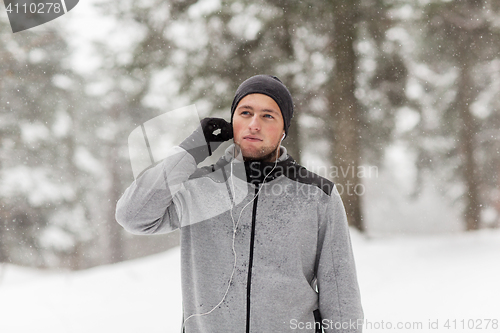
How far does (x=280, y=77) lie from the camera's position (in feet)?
19.3

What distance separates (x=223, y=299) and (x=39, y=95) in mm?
8112

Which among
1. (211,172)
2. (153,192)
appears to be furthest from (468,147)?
(153,192)

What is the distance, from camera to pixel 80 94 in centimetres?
764

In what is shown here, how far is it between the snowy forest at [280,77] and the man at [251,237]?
171 inches

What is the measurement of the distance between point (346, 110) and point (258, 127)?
4672 mm

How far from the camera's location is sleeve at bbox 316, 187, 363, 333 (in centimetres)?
139

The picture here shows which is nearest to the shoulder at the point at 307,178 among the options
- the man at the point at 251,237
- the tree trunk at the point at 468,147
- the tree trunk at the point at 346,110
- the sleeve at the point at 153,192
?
the man at the point at 251,237

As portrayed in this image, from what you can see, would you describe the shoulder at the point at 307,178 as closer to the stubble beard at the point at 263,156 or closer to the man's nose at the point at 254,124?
the stubble beard at the point at 263,156

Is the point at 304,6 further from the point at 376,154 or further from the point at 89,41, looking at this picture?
the point at 89,41

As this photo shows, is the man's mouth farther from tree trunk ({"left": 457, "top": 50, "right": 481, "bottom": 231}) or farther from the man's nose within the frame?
tree trunk ({"left": 457, "top": 50, "right": 481, "bottom": 231})

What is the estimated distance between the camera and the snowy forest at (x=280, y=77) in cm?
585

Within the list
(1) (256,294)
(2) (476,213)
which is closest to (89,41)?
(1) (256,294)

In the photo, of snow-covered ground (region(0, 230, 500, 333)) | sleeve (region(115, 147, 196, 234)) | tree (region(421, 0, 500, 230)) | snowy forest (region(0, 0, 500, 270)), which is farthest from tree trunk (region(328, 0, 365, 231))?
sleeve (region(115, 147, 196, 234))

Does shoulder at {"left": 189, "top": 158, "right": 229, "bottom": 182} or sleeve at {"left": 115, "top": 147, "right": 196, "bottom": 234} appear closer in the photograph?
sleeve at {"left": 115, "top": 147, "right": 196, "bottom": 234}
